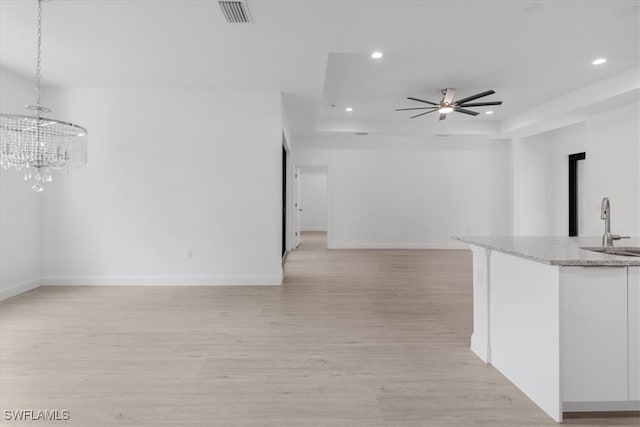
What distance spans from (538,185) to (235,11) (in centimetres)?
817

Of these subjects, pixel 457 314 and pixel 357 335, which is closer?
pixel 357 335

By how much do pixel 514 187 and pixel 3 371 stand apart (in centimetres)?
930

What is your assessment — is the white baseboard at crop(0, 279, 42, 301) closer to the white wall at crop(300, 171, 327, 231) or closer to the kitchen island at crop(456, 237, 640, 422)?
the kitchen island at crop(456, 237, 640, 422)

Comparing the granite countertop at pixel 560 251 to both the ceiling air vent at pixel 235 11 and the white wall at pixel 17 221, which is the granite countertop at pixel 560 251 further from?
the white wall at pixel 17 221

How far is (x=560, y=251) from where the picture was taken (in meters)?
1.99

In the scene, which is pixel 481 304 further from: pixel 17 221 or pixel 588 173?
pixel 17 221

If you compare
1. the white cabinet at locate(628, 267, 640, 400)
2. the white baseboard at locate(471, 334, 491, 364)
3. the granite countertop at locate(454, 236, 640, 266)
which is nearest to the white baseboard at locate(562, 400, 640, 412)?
the white cabinet at locate(628, 267, 640, 400)

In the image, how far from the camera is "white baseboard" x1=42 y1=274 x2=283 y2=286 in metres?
4.68

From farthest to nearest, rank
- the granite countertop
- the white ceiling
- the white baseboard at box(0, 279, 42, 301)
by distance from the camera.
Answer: the white baseboard at box(0, 279, 42, 301)
the white ceiling
the granite countertop

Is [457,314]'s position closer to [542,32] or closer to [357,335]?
[357,335]

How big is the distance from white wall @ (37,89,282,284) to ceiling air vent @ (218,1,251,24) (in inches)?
70.2

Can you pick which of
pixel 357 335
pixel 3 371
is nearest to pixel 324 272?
pixel 357 335

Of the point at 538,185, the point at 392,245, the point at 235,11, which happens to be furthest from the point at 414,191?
the point at 235,11

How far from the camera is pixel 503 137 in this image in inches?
329
